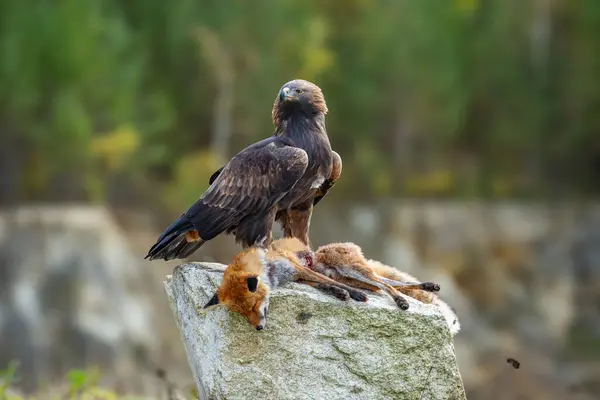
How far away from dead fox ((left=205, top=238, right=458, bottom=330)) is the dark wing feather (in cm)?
23

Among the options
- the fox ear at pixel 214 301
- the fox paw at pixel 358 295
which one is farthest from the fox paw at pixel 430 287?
the fox ear at pixel 214 301

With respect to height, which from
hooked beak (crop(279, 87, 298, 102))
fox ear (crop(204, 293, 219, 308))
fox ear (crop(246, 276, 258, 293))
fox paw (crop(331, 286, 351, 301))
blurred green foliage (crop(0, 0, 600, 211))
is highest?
blurred green foliage (crop(0, 0, 600, 211))

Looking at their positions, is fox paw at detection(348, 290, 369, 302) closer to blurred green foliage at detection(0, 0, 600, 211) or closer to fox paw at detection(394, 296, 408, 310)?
fox paw at detection(394, 296, 408, 310)

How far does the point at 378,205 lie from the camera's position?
22.8 meters

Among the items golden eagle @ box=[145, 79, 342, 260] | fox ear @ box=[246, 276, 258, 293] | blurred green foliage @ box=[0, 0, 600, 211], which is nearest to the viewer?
fox ear @ box=[246, 276, 258, 293]

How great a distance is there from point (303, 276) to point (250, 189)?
1.74 feet

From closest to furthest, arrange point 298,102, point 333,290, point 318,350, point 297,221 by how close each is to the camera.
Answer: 1. point 318,350
2. point 333,290
3. point 298,102
4. point 297,221

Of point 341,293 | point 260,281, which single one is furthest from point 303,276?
point 260,281

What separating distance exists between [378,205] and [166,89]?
224 inches

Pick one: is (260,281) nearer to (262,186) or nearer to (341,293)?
(341,293)

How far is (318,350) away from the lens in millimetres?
4527

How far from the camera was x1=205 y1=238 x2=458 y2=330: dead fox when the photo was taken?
438cm

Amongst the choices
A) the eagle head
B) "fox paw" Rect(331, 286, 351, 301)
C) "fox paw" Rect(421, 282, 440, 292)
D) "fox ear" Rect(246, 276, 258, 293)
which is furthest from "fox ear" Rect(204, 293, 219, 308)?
the eagle head

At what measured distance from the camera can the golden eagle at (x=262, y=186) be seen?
16.1ft
